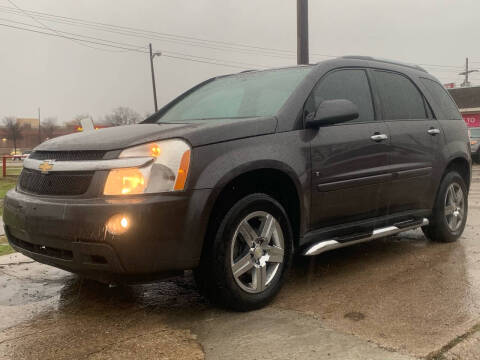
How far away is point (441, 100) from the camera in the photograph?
17.4 ft

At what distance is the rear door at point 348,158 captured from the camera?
374cm

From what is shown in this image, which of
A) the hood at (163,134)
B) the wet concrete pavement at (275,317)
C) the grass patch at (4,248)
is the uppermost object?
the hood at (163,134)

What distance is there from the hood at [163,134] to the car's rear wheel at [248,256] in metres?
0.45

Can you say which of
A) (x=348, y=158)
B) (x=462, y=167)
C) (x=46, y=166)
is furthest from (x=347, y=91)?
(x=46, y=166)

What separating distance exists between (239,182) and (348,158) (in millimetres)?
1045

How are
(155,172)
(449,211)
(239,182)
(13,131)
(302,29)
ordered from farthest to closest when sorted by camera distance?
(13,131), (302,29), (449,211), (239,182), (155,172)

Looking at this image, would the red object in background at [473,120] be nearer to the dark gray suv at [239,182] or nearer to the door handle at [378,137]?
the dark gray suv at [239,182]

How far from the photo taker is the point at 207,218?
3.05m

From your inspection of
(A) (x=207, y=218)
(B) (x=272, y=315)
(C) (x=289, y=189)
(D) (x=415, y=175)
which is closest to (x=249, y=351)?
(B) (x=272, y=315)

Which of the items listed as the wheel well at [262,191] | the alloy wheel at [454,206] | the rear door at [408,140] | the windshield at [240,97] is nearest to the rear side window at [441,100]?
the rear door at [408,140]

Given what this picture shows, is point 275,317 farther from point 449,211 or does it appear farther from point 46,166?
point 449,211

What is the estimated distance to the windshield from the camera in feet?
12.6

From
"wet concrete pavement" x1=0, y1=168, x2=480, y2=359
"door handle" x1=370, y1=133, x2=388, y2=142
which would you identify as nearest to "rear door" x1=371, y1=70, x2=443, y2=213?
"door handle" x1=370, y1=133, x2=388, y2=142

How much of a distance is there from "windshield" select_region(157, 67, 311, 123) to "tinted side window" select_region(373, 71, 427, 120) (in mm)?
886
